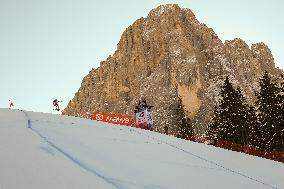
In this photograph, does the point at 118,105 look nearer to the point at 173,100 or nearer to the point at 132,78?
the point at 132,78

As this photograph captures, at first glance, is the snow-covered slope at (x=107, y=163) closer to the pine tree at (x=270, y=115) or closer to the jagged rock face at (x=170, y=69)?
the pine tree at (x=270, y=115)

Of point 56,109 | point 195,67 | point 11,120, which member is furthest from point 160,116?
point 11,120

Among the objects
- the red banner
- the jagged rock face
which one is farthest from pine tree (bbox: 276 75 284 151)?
the jagged rock face

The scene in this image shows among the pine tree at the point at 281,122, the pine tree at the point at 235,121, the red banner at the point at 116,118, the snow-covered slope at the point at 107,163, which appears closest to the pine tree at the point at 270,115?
the pine tree at the point at 281,122

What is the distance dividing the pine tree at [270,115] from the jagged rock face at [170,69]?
71.5 meters

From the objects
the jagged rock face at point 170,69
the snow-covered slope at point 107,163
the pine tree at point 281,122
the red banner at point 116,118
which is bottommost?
the snow-covered slope at point 107,163

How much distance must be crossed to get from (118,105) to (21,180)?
141 m

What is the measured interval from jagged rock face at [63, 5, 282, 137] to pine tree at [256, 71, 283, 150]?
71.5 metres

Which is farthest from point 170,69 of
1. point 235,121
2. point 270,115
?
point 270,115

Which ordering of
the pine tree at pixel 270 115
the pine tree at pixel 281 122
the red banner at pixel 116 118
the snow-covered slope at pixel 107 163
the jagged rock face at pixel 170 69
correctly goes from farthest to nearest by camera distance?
the jagged rock face at pixel 170 69, the pine tree at pixel 270 115, the pine tree at pixel 281 122, the red banner at pixel 116 118, the snow-covered slope at pixel 107 163

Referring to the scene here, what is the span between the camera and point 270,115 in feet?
151

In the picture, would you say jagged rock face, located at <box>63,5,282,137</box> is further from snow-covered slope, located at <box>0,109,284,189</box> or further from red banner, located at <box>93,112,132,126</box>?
snow-covered slope, located at <box>0,109,284,189</box>

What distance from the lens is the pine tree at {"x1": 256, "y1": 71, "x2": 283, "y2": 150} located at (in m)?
45.4

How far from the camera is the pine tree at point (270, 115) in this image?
45406mm
